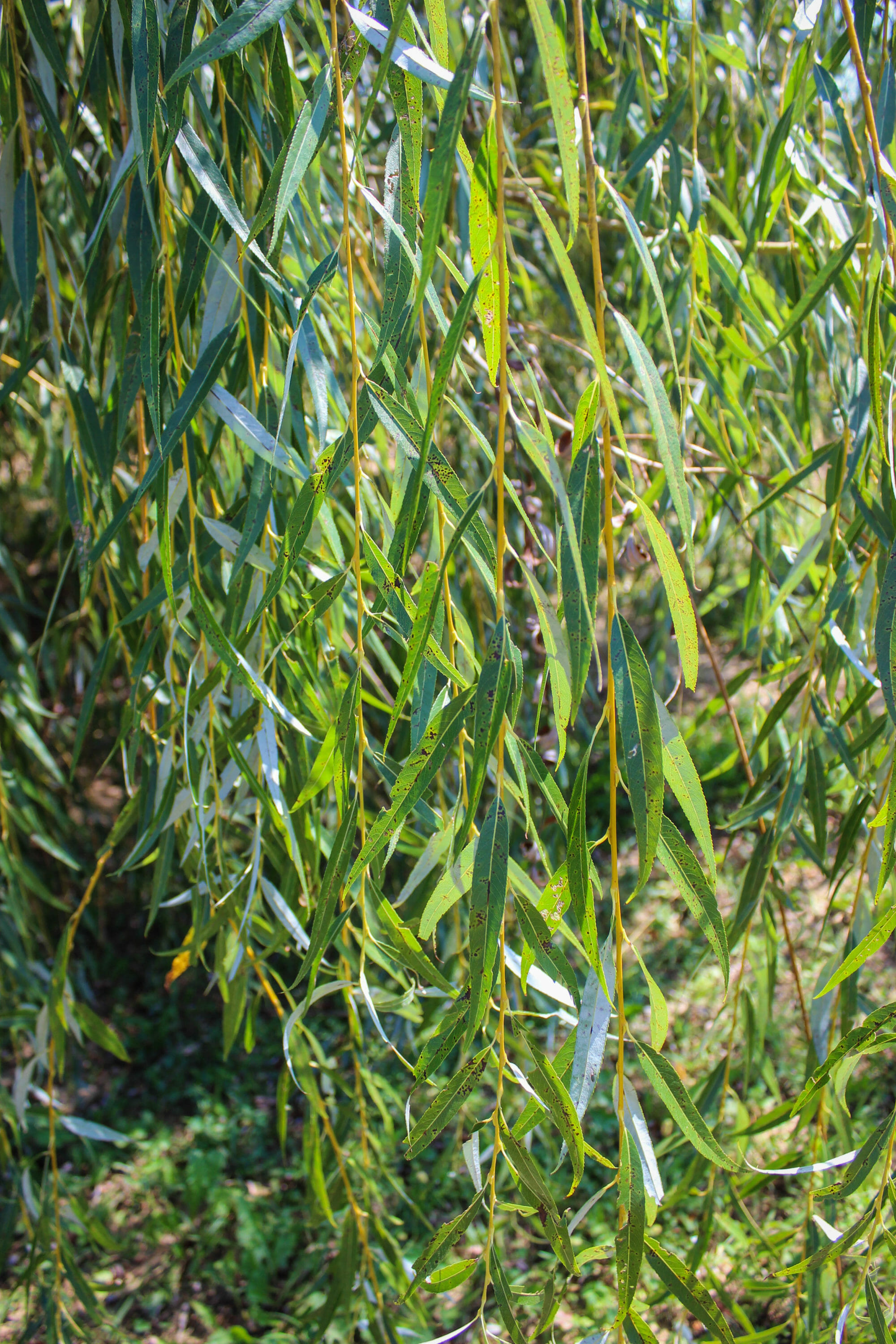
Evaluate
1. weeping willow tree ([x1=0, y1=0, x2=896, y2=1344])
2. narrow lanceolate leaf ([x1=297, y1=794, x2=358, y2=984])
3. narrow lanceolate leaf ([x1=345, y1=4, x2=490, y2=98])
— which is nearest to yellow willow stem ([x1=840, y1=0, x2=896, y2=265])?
weeping willow tree ([x1=0, y1=0, x2=896, y2=1344])

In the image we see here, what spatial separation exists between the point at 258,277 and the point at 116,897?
83.1 inches

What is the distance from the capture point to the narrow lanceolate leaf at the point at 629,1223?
1.41 feet

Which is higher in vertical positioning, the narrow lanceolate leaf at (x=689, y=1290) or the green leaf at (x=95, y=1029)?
the narrow lanceolate leaf at (x=689, y=1290)

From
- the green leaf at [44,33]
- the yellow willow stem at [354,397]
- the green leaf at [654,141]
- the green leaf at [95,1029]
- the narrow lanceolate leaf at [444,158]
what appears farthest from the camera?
the green leaf at [95,1029]

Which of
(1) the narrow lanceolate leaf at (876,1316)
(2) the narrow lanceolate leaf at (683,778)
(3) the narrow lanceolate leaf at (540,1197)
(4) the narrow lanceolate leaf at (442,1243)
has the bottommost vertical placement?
(1) the narrow lanceolate leaf at (876,1316)

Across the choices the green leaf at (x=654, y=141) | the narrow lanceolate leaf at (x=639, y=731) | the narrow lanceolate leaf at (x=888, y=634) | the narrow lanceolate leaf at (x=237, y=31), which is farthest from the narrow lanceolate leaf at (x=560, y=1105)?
the green leaf at (x=654, y=141)

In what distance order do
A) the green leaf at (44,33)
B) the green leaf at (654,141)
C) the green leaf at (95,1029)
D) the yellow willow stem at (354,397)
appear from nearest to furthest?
the yellow willow stem at (354,397)
the green leaf at (44,33)
the green leaf at (654,141)
the green leaf at (95,1029)

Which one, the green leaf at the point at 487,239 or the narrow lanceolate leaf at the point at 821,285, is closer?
the green leaf at the point at 487,239

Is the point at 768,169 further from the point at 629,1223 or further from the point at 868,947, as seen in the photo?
the point at 629,1223

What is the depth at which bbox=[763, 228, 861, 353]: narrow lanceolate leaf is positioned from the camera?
0.64 meters

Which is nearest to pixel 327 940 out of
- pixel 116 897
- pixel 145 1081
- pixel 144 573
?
pixel 144 573

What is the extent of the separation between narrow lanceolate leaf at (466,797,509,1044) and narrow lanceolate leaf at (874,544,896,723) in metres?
0.23

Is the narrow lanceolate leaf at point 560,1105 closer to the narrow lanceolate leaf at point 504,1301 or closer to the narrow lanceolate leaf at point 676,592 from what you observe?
the narrow lanceolate leaf at point 504,1301

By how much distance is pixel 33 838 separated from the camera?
1225 millimetres
